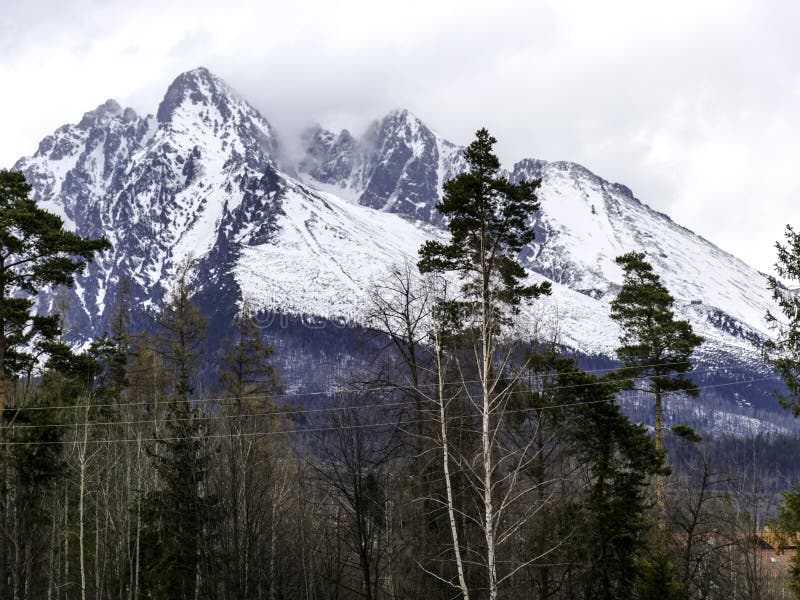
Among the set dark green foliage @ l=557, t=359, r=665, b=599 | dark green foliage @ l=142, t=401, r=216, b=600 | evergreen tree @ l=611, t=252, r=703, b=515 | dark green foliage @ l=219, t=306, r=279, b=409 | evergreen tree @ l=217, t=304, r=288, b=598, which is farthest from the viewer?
dark green foliage @ l=219, t=306, r=279, b=409

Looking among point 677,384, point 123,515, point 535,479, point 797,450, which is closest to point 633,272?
point 677,384

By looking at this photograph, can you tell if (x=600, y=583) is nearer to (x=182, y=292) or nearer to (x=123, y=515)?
(x=123, y=515)

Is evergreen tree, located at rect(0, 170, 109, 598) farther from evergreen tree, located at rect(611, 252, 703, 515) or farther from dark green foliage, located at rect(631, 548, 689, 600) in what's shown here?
evergreen tree, located at rect(611, 252, 703, 515)

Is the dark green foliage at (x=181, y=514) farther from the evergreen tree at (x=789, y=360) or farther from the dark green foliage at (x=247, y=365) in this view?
the evergreen tree at (x=789, y=360)

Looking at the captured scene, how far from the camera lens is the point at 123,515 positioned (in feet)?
109

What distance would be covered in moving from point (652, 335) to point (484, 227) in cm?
965

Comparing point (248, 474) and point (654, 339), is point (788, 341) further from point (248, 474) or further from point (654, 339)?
point (248, 474)

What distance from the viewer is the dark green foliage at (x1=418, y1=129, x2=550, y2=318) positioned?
92.9ft

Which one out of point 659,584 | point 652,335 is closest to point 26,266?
point 659,584

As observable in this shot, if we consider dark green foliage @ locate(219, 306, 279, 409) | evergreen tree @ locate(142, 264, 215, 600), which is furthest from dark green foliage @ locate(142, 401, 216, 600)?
dark green foliage @ locate(219, 306, 279, 409)

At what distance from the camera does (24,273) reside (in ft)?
81.4

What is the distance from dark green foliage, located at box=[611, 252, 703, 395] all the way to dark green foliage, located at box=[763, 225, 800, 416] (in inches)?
424

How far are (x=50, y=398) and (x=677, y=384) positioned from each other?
24.5 metres

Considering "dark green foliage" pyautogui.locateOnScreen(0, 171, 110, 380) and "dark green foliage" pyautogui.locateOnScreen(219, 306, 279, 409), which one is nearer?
"dark green foliage" pyautogui.locateOnScreen(0, 171, 110, 380)
